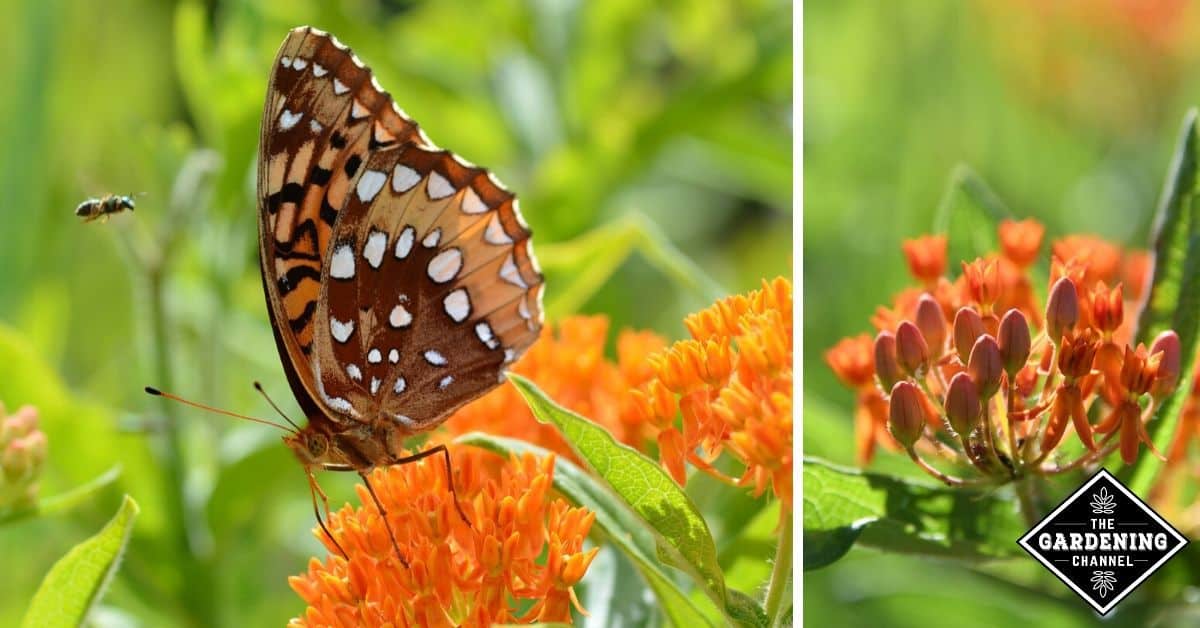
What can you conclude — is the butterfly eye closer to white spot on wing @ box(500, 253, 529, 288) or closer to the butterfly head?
the butterfly head

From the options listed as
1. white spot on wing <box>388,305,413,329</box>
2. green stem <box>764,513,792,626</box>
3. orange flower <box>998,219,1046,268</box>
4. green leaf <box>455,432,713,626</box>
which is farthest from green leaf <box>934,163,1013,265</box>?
white spot on wing <box>388,305,413,329</box>

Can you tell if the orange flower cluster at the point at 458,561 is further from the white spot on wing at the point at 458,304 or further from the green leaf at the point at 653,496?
the white spot on wing at the point at 458,304

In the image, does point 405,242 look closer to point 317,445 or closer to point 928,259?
point 317,445

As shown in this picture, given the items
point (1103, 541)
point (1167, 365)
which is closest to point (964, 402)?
point (1167, 365)

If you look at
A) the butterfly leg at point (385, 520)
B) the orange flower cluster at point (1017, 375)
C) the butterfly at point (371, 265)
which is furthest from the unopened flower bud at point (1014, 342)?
the butterfly leg at point (385, 520)

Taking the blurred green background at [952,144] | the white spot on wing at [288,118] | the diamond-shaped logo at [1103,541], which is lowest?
the diamond-shaped logo at [1103,541]
